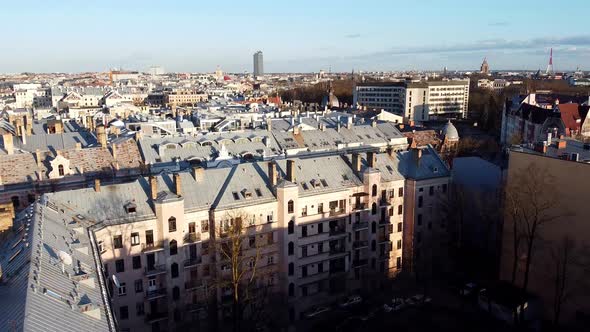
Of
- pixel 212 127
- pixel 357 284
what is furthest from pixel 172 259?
pixel 212 127

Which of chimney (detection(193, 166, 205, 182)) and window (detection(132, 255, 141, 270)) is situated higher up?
chimney (detection(193, 166, 205, 182))

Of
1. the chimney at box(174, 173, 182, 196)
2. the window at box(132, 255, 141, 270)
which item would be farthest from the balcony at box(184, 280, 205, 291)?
the chimney at box(174, 173, 182, 196)

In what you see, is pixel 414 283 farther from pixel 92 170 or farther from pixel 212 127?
pixel 212 127

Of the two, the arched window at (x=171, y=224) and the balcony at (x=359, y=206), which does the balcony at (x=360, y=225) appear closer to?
the balcony at (x=359, y=206)

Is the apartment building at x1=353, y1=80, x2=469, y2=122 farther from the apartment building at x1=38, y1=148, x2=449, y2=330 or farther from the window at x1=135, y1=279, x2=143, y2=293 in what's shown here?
the window at x1=135, y1=279, x2=143, y2=293

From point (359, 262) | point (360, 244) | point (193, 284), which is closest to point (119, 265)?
point (193, 284)

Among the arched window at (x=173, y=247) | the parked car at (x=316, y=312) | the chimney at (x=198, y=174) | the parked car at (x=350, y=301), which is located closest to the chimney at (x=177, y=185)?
the chimney at (x=198, y=174)

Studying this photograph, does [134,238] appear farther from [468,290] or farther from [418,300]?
[468,290]
